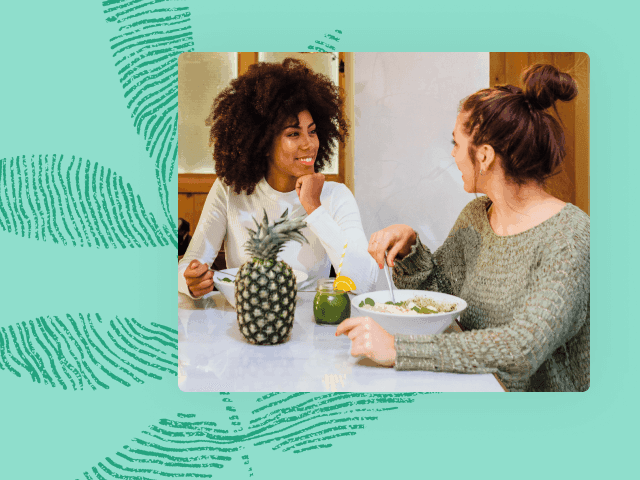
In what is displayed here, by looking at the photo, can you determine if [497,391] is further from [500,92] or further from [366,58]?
[366,58]

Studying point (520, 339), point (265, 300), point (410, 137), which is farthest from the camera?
point (410, 137)

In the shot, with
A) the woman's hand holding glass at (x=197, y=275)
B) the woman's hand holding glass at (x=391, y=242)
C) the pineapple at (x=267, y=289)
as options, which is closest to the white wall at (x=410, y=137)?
the woman's hand holding glass at (x=391, y=242)

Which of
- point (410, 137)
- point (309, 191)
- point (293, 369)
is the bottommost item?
point (293, 369)

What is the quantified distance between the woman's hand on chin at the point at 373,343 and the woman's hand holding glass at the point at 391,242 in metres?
0.21

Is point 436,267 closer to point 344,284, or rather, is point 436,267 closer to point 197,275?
point 344,284

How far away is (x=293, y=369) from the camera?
1253mm

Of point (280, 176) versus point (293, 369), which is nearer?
point (293, 369)

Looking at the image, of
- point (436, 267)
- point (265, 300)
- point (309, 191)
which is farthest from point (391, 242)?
point (265, 300)

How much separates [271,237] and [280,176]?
220 millimetres

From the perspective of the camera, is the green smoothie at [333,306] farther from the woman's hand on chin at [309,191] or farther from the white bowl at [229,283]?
the woman's hand on chin at [309,191]

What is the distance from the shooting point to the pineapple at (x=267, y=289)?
1.27 metres

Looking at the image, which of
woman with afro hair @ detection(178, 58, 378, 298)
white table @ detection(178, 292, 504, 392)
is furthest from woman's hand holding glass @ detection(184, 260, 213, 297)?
white table @ detection(178, 292, 504, 392)

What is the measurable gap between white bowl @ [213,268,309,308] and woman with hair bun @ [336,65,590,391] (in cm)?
20

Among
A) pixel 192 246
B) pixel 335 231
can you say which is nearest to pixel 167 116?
pixel 192 246
